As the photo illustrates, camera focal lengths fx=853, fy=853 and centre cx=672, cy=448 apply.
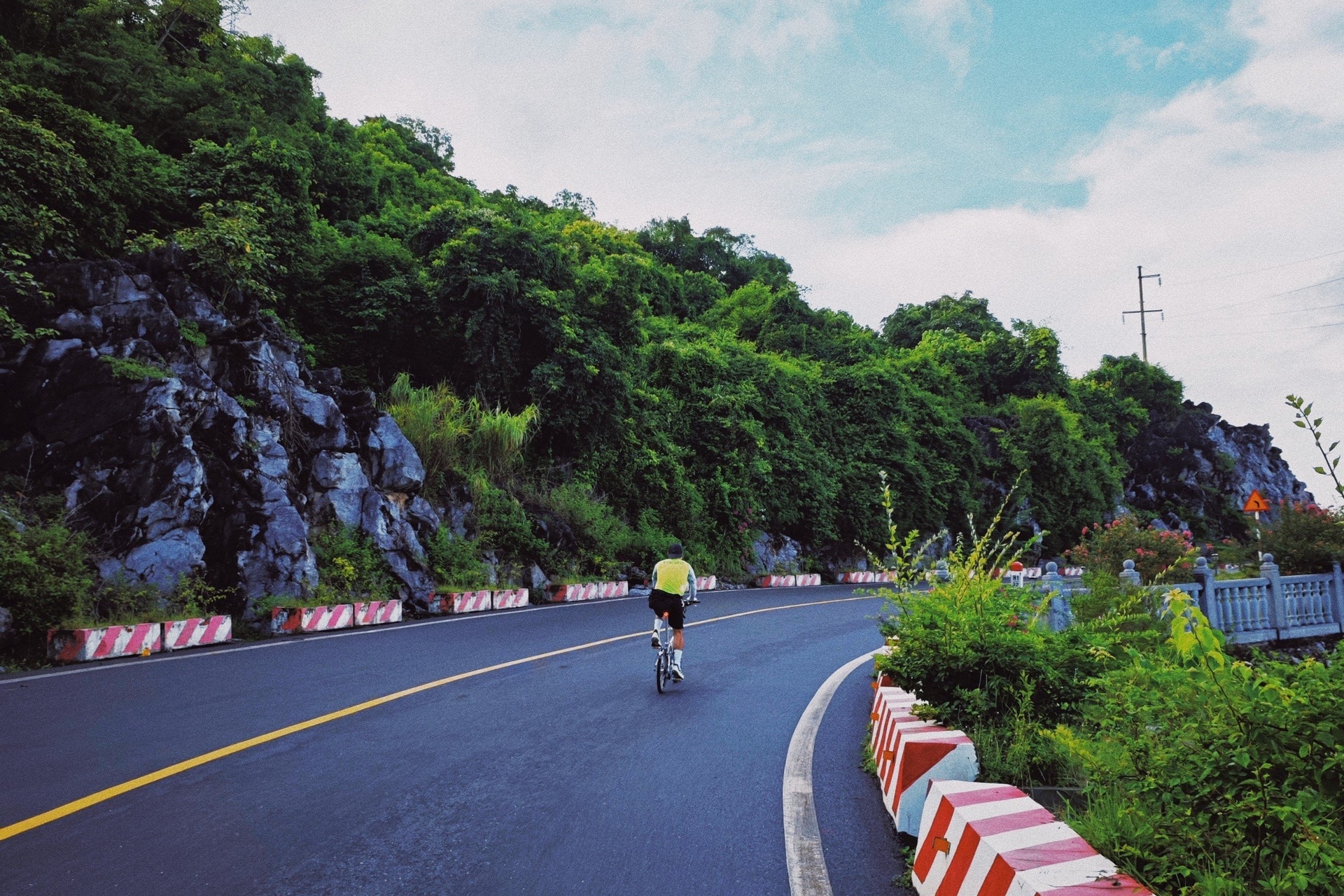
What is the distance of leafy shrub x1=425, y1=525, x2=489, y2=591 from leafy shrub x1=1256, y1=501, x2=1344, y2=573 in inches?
685

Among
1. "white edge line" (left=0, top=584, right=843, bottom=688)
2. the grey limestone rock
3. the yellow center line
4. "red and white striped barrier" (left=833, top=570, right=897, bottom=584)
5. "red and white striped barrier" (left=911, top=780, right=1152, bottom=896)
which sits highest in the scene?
the grey limestone rock

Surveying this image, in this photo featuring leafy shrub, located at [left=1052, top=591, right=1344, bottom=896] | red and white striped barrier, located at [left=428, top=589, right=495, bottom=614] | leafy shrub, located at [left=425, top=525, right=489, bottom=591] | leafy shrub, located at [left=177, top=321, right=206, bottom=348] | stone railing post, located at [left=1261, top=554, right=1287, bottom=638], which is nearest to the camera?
leafy shrub, located at [left=1052, top=591, right=1344, bottom=896]

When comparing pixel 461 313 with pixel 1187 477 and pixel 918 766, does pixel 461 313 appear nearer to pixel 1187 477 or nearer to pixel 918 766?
pixel 918 766

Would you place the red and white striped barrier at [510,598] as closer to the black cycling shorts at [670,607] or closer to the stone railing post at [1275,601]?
the black cycling shorts at [670,607]

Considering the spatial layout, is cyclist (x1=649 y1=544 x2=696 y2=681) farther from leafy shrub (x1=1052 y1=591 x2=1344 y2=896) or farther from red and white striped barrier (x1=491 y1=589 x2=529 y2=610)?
red and white striped barrier (x1=491 y1=589 x2=529 y2=610)

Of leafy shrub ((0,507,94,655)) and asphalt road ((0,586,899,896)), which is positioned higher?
leafy shrub ((0,507,94,655))

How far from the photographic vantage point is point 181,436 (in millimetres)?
15352

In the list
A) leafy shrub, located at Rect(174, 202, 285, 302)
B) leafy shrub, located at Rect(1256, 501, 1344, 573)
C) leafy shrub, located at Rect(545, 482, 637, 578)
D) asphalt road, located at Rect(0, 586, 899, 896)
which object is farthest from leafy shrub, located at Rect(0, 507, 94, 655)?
leafy shrub, located at Rect(1256, 501, 1344, 573)

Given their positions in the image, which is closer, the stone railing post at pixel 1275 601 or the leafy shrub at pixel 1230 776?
the leafy shrub at pixel 1230 776

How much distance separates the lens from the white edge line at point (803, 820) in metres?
4.46

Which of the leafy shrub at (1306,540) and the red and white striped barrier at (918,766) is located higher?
the leafy shrub at (1306,540)

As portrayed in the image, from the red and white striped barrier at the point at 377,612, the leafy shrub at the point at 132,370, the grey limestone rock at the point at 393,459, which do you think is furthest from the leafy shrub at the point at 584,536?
the leafy shrub at the point at 132,370

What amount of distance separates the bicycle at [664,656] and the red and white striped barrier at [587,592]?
11896 mm

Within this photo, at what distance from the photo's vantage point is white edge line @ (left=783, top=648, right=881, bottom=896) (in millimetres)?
4457
